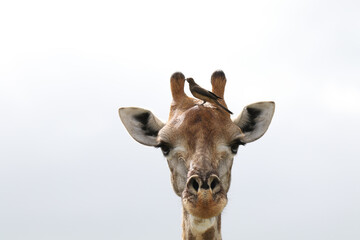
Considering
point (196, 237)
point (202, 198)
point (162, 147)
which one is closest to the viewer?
point (202, 198)

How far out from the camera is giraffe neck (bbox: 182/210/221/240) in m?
12.3

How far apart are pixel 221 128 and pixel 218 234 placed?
224 cm

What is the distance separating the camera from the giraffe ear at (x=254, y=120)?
14.5 metres

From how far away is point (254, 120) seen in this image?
48.1 feet

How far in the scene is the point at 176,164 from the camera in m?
13.3

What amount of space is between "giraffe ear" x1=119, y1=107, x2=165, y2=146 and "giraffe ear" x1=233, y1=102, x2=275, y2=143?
1885 millimetres

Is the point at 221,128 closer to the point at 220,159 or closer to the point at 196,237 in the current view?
the point at 220,159

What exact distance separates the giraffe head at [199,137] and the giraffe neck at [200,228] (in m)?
0.40

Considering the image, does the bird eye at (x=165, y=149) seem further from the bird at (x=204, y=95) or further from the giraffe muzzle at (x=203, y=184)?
the giraffe muzzle at (x=203, y=184)

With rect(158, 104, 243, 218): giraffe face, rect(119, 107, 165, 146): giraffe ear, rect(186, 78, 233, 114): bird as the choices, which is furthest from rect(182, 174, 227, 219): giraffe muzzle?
rect(119, 107, 165, 146): giraffe ear

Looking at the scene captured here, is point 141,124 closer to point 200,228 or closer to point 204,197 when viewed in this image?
point 200,228

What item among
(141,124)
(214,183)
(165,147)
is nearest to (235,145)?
(165,147)

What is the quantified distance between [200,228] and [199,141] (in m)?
1.76

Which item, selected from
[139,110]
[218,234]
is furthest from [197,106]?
[218,234]
